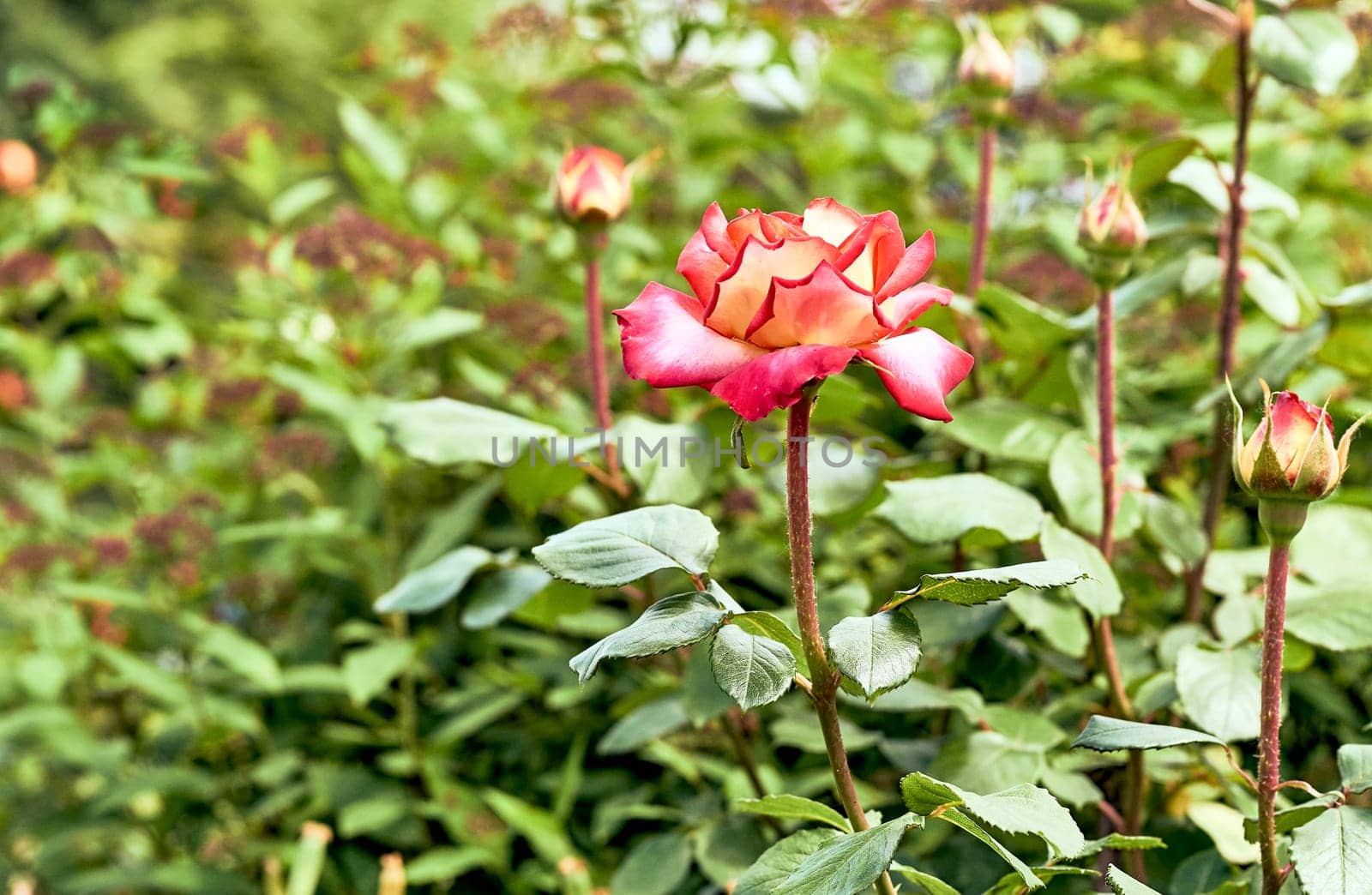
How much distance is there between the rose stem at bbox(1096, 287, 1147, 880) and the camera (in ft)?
2.28

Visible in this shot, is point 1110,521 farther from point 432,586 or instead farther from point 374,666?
point 374,666

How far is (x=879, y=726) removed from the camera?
0.95m

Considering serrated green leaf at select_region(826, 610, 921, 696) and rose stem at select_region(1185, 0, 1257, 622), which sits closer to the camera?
serrated green leaf at select_region(826, 610, 921, 696)

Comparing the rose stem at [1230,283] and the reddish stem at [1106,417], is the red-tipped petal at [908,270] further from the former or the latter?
the rose stem at [1230,283]

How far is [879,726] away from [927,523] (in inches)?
13.7

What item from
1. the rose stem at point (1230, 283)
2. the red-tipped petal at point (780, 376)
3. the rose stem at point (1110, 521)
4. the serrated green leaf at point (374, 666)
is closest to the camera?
the red-tipped petal at point (780, 376)

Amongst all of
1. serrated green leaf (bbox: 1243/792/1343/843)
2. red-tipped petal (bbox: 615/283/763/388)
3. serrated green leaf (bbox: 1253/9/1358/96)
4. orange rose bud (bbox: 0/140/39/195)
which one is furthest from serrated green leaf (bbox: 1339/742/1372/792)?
orange rose bud (bbox: 0/140/39/195)

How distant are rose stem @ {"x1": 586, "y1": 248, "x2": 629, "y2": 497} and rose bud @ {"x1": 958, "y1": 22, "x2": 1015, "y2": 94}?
31 cm

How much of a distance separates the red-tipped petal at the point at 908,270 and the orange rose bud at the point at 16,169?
1.45 meters

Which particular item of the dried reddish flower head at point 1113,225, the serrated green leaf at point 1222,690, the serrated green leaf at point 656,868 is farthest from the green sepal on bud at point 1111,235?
the serrated green leaf at point 656,868

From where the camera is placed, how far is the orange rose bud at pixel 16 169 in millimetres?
Answer: 1527

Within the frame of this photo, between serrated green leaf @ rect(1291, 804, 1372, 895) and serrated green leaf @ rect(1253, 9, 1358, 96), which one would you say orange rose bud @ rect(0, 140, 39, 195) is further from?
serrated green leaf @ rect(1291, 804, 1372, 895)

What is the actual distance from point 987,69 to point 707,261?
21.3 inches

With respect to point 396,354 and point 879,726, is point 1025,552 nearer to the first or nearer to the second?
point 879,726
